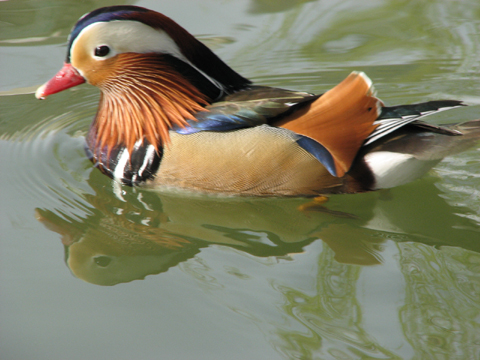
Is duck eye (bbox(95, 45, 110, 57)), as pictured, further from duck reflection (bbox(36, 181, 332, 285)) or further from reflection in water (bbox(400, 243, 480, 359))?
reflection in water (bbox(400, 243, 480, 359))

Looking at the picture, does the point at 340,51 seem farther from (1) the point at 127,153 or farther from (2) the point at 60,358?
(2) the point at 60,358

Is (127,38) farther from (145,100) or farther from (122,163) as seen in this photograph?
(122,163)

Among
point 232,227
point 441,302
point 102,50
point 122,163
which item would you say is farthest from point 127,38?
point 441,302

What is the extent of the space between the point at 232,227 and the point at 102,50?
132 cm

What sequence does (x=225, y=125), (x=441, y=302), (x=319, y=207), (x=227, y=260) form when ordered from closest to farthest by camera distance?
(x=441, y=302)
(x=227, y=260)
(x=225, y=125)
(x=319, y=207)

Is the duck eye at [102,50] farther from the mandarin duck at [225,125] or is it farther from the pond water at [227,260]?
the pond water at [227,260]

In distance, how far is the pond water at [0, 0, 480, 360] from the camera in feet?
8.07

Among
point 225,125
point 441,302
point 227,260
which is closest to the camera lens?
point 441,302

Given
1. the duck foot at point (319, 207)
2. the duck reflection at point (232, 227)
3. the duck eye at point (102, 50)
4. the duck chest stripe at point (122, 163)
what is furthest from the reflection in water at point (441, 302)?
the duck eye at point (102, 50)

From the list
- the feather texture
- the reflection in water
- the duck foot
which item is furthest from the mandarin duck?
the reflection in water

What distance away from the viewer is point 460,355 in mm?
2318

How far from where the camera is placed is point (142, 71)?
3.39m

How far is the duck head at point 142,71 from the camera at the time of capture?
126 inches

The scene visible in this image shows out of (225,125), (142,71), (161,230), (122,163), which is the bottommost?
(161,230)
